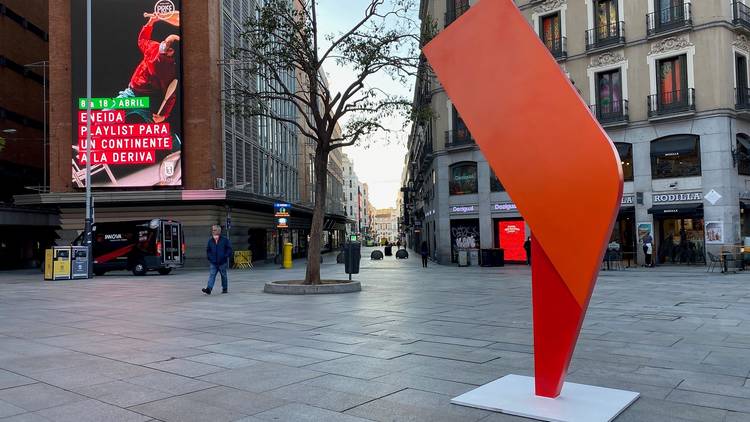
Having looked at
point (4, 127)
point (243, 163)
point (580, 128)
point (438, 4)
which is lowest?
point (580, 128)

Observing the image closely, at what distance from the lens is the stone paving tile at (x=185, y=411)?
4699mm

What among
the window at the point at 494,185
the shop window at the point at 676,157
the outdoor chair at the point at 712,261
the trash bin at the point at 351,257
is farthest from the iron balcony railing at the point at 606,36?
the trash bin at the point at 351,257

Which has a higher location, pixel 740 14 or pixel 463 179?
pixel 740 14

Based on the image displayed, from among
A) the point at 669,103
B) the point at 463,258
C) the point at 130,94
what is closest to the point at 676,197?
the point at 669,103

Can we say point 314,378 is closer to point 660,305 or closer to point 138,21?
point 660,305

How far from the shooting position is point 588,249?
4.79m

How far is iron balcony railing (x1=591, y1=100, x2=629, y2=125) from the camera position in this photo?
30.4 m

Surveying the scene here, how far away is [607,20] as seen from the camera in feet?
103

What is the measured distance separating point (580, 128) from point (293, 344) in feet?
16.5

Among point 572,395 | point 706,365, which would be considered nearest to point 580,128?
point 572,395

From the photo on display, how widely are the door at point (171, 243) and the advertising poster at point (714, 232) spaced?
2613cm

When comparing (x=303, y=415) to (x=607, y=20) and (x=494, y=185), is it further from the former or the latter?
(x=607, y=20)

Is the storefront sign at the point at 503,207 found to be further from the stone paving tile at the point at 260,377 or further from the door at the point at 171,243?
the stone paving tile at the point at 260,377

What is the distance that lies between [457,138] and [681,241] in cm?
1409
